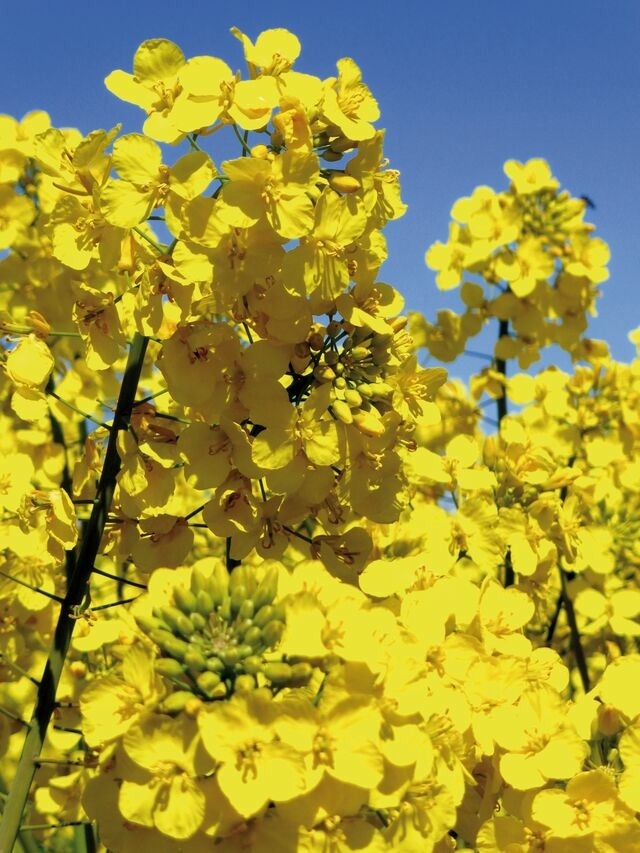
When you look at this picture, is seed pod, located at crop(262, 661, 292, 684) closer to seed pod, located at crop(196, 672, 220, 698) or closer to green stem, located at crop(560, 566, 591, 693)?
seed pod, located at crop(196, 672, 220, 698)

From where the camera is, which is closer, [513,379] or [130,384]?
[130,384]

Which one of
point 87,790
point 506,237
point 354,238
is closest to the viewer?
point 87,790

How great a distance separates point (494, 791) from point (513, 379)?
2.49m

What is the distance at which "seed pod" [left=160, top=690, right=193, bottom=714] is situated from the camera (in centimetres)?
151

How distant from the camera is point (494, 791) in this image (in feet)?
6.34

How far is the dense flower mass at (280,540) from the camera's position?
152 cm

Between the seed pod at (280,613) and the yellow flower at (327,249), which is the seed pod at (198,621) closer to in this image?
the seed pod at (280,613)

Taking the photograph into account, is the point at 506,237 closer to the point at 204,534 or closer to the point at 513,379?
the point at 513,379

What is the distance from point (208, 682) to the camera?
60.0 inches

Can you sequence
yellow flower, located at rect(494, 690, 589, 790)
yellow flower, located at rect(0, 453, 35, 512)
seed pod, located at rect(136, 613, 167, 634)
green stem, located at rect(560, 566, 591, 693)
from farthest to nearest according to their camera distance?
green stem, located at rect(560, 566, 591, 693)
yellow flower, located at rect(0, 453, 35, 512)
yellow flower, located at rect(494, 690, 589, 790)
seed pod, located at rect(136, 613, 167, 634)

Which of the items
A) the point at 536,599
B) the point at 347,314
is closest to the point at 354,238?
the point at 347,314

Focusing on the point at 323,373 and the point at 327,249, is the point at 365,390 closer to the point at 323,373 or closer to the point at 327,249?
the point at 323,373

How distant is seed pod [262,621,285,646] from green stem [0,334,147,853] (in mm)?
577

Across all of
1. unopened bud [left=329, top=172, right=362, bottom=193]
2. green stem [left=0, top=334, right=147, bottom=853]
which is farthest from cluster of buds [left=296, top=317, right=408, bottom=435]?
green stem [left=0, top=334, right=147, bottom=853]
